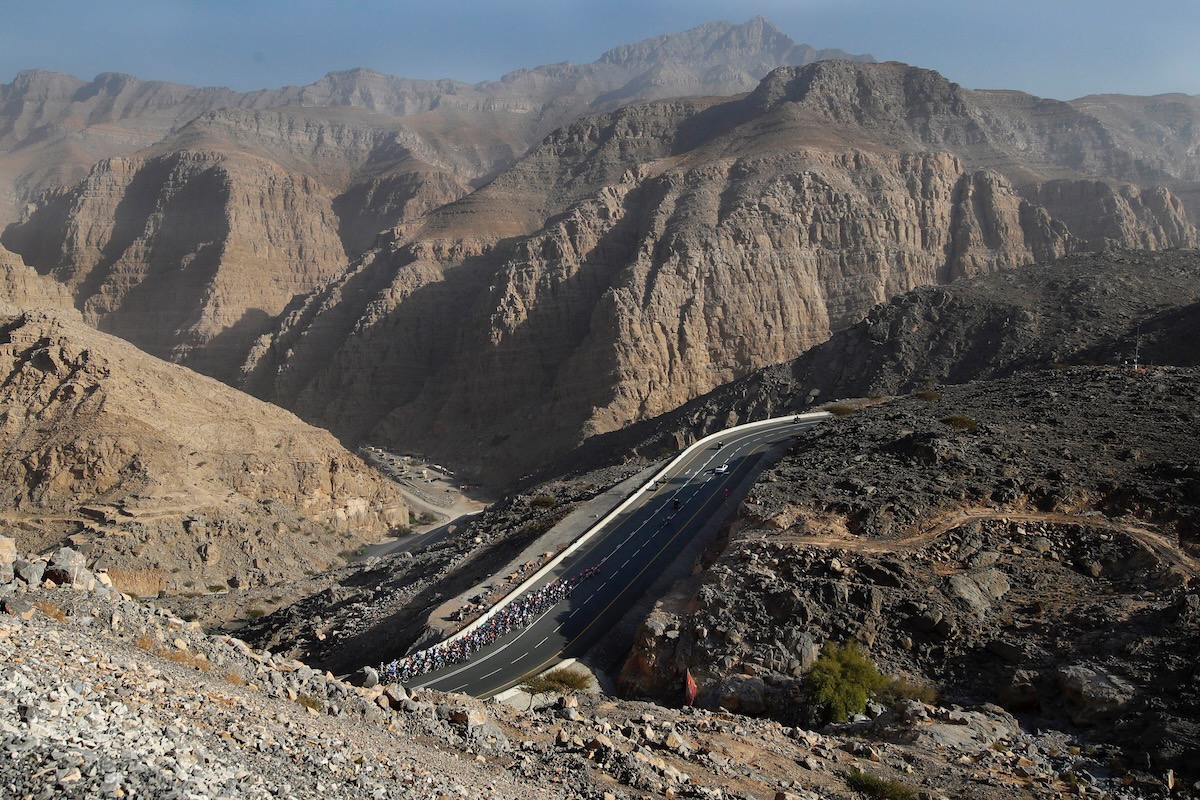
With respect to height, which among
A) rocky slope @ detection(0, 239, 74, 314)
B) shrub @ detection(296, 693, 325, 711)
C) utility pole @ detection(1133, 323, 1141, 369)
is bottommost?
shrub @ detection(296, 693, 325, 711)

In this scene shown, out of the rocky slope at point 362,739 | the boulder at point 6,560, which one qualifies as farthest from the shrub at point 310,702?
the boulder at point 6,560

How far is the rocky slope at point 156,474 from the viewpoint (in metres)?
52.1

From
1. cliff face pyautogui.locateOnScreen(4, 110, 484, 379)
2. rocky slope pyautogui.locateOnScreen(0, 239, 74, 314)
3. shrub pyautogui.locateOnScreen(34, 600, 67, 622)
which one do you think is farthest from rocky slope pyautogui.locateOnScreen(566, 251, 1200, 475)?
cliff face pyautogui.locateOnScreen(4, 110, 484, 379)

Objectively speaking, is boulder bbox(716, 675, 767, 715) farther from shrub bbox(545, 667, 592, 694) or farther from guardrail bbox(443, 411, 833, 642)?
guardrail bbox(443, 411, 833, 642)

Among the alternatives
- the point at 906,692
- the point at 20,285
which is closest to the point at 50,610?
the point at 906,692

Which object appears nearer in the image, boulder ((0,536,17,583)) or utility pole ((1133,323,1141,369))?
boulder ((0,536,17,583))

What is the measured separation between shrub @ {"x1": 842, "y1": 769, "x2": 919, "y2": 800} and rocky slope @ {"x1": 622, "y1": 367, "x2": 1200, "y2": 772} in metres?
5.57

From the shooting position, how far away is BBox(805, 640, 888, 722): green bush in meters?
23.9

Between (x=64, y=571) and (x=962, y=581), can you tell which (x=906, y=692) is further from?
(x=64, y=571)

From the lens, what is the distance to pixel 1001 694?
80.7 feet

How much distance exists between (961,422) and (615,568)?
14.0 metres

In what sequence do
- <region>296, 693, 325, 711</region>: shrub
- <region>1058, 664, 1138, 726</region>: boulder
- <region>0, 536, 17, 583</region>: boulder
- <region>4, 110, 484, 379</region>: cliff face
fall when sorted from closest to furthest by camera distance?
<region>296, 693, 325, 711</region>: shrub
<region>0, 536, 17, 583</region>: boulder
<region>1058, 664, 1138, 726</region>: boulder
<region>4, 110, 484, 379</region>: cliff face

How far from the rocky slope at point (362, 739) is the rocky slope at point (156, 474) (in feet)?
112

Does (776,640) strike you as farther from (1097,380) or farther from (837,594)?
(1097,380)
